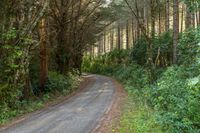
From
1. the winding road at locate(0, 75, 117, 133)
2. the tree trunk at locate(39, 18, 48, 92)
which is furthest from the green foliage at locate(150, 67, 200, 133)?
the tree trunk at locate(39, 18, 48, 92)

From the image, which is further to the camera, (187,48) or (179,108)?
(187,48)

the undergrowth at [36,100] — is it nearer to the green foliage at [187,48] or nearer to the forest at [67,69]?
the forest at [67,69]

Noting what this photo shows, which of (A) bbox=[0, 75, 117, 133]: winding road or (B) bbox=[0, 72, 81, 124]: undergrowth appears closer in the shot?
(A) bbox=[0, 75, 117, 133]: winding road

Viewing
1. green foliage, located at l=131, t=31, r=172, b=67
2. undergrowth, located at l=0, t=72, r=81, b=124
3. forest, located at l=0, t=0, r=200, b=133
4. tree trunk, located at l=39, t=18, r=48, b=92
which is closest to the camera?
forest, located at l=0, t=0, r=200, b=133

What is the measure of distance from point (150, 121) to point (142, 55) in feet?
86.3

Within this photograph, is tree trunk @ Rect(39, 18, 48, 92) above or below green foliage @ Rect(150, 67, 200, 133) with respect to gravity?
above

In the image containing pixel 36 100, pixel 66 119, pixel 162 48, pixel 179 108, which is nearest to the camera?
pixel 179 108

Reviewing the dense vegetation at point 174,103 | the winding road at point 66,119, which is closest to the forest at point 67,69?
the dense vegetation at point 174,103

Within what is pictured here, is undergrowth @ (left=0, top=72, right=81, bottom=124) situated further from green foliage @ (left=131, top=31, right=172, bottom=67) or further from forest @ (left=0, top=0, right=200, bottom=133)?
green foliage @ (left=131, top=31, right=172, bottom=67)

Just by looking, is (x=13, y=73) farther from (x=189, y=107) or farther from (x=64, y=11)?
(x=64, y=11)

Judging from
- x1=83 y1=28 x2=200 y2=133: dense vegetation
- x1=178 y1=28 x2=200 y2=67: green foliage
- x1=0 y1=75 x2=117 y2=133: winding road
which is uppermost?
x1=178 y1=28 x2=200 y2=67: green foliage

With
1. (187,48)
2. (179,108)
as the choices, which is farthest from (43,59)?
(179,108)

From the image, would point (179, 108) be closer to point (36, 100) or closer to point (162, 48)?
point (36, 100)

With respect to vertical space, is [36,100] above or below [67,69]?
below
